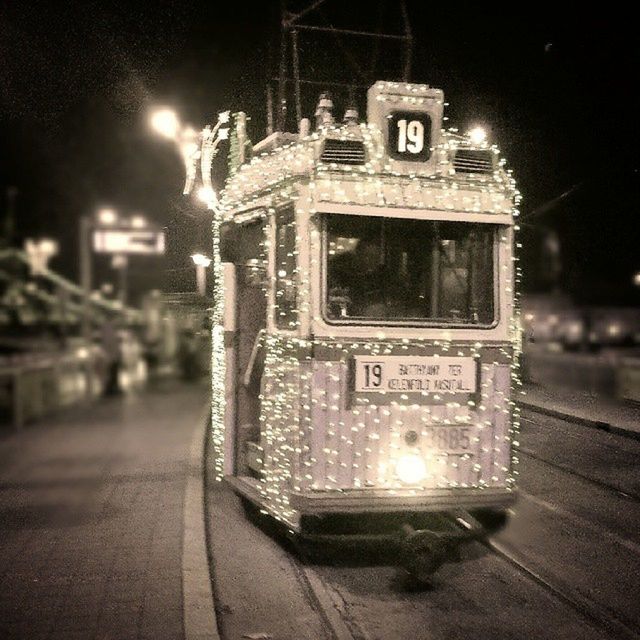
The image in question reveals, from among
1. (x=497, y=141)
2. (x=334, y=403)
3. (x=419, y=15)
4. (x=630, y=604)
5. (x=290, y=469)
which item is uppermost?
(x=419, y=15)

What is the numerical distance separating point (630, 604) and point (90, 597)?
3.43 meters

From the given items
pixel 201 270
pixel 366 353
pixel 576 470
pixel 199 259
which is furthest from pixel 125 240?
pixel 366 353

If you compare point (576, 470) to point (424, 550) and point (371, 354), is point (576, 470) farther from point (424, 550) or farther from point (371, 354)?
point (371, 354)

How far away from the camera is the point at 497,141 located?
11.4 meters

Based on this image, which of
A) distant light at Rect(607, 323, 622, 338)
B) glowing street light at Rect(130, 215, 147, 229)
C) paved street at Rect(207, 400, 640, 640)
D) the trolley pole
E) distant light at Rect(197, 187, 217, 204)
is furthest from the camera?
distant light at Rect(607, 323, 622, 338)

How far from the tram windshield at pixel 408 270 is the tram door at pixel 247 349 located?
1.38 meters

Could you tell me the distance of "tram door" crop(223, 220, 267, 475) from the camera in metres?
6.93

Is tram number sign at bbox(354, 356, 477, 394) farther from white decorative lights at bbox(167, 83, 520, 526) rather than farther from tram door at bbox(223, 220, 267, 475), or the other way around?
tram door at bbox(223, 220, 267, 475)

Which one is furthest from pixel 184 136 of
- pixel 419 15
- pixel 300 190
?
pixel 300 190

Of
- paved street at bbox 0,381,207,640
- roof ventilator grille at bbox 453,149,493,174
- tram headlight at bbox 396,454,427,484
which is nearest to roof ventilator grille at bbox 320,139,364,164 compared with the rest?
roof ventilator grille at bbox 453,149,493,174

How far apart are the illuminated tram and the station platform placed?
8.31 ft

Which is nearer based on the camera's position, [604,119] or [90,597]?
[90,597]

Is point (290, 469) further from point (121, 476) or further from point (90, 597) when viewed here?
Result: point (121, 476)

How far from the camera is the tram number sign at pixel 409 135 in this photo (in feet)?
18.6
